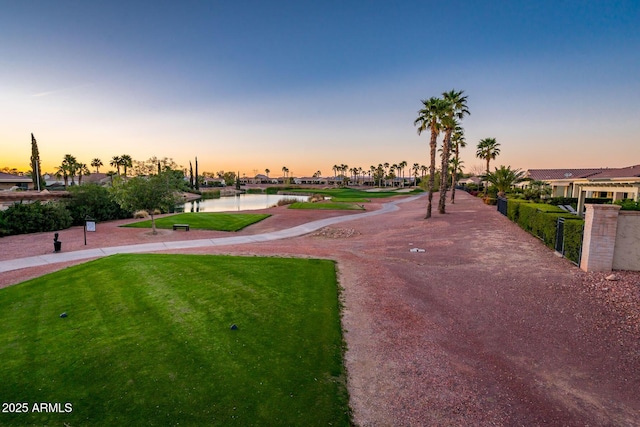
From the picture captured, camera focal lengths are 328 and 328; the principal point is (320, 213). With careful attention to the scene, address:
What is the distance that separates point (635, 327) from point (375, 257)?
34.1ft

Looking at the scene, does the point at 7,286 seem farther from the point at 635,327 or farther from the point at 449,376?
the point at 635,327

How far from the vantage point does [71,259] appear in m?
17.0

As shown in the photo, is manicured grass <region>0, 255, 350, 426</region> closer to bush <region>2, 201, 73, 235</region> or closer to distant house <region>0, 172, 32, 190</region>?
bush <region>2, 201, 73, 235</region>

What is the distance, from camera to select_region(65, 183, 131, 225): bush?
3092 cm

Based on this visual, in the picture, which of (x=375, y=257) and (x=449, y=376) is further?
(x=375, y=257)

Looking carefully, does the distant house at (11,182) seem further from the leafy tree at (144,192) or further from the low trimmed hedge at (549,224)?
the low trimmed hedge at (549,224)

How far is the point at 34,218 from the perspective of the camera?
84.7 ft

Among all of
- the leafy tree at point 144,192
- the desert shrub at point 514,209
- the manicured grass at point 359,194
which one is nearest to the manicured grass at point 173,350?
the leafy tree at point 144,192

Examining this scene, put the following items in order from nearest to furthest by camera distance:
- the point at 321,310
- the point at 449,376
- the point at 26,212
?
the point at 449,376, the point at 321,310, the point at 26,212

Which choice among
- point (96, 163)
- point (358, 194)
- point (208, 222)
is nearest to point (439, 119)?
point (208, 222)

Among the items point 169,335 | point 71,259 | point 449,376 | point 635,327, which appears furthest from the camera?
point 71,259

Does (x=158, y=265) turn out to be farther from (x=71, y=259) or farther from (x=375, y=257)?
(x=375, y=257)

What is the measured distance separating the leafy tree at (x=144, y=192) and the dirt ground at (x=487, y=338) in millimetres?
6904

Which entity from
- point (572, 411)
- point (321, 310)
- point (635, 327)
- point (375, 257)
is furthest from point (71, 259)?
point (635, 327)
